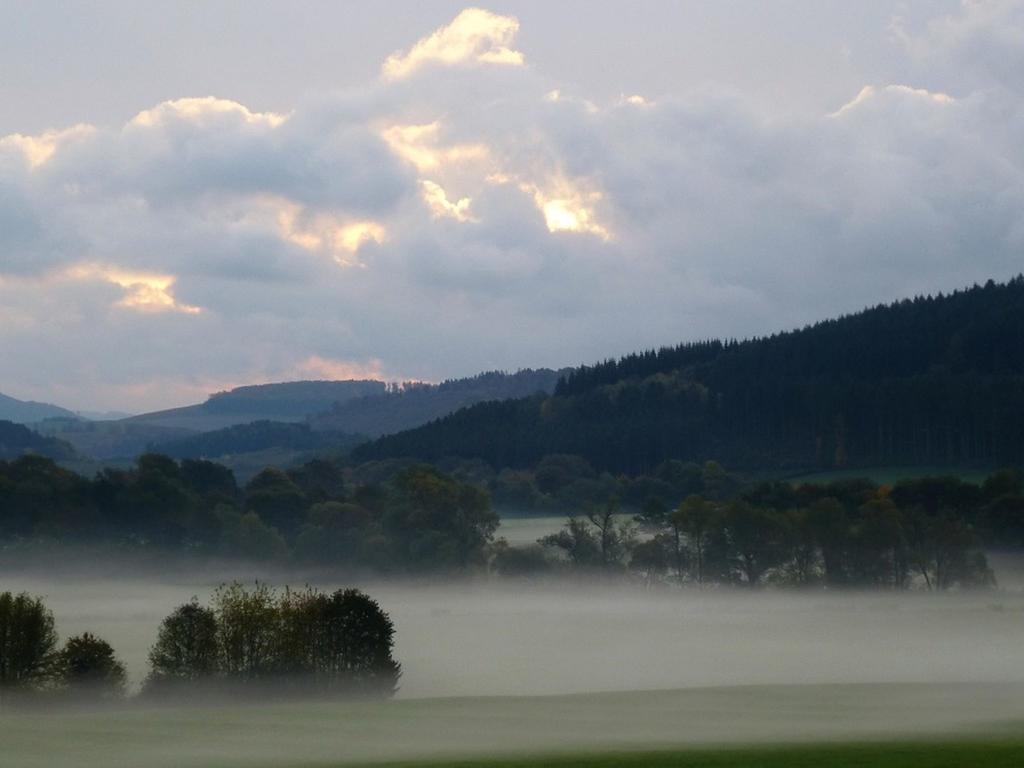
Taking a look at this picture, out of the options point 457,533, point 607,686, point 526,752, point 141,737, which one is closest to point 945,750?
point 526,752

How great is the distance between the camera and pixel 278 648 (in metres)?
70.2

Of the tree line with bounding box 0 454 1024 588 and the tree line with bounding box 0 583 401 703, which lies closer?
the tree line with bounding box 0 583 401 703

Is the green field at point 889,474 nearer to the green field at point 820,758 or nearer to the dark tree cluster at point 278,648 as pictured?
the dark tree cluster at point 278,648

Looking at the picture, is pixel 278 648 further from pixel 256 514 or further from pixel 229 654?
pixel 256 514

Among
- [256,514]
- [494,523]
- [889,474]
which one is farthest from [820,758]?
[889,474]

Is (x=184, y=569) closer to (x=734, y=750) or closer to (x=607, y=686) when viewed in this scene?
(x=607, y=686)

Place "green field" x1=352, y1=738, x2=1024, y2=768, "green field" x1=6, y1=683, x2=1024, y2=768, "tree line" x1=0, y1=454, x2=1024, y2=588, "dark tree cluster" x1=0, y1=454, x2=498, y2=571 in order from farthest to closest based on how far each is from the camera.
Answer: "dark tree cluster" x1=0, y1=454, x2=498, y2=571, "tree line" x1=0, y1=454, x2=1024, y2=588, "green field" x1=6, y1=683, x2=1024, y2=768, "green field" x1=352, y1=738, x2=1024, y2=768

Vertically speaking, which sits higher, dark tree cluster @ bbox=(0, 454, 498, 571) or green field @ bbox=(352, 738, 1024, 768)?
dark tree cluster @ bbox=(0, 454, 498, 571)

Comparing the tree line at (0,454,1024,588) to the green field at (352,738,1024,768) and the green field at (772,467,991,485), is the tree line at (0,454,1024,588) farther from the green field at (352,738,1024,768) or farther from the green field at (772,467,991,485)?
the green field at (352,738,1024,768)

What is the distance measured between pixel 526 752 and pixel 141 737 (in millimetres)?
13577

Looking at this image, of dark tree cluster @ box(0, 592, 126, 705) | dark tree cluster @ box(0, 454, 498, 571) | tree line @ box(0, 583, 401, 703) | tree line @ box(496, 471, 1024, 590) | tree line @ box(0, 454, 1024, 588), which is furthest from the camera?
dark tree cluster @ box(0, 454, 498, 571)

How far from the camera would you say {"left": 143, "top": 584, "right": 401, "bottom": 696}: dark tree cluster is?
224ft

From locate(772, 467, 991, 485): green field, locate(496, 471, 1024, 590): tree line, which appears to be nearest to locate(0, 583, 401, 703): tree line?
locate(496, 471, 1024, 590): tree line

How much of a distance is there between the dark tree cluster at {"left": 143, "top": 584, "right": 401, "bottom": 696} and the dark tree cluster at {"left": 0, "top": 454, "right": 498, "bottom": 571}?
67240 millimetres
